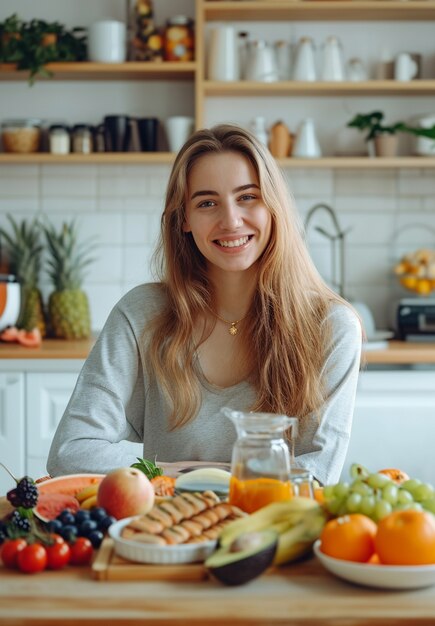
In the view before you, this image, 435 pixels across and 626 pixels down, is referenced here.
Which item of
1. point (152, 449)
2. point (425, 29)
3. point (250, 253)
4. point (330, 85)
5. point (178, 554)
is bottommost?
Result: point (152, 449)

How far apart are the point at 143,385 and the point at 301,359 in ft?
1.23

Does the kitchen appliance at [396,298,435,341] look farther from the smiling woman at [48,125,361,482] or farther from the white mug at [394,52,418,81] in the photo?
the smiling woman at [48,125,361,482]

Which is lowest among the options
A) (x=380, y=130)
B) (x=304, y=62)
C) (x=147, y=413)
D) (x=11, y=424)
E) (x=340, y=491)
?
(x=11, y=424)

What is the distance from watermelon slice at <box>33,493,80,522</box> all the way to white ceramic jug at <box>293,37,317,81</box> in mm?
2742

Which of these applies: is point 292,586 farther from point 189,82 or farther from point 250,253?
point 189,82

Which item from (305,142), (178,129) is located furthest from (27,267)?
(305,142)

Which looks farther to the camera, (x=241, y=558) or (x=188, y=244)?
(x=188, y=244)

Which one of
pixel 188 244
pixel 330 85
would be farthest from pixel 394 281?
pixel 188 244

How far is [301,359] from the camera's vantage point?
2012mm

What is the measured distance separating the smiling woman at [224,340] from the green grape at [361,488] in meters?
0.65

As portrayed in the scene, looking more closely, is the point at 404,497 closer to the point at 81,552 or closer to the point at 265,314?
the point at 81,552

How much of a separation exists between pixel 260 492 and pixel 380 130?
108 inches

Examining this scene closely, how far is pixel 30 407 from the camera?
133 inches

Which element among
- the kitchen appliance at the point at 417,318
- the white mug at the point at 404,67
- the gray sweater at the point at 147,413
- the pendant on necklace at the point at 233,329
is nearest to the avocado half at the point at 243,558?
the gray sweater at the point at 147,413
